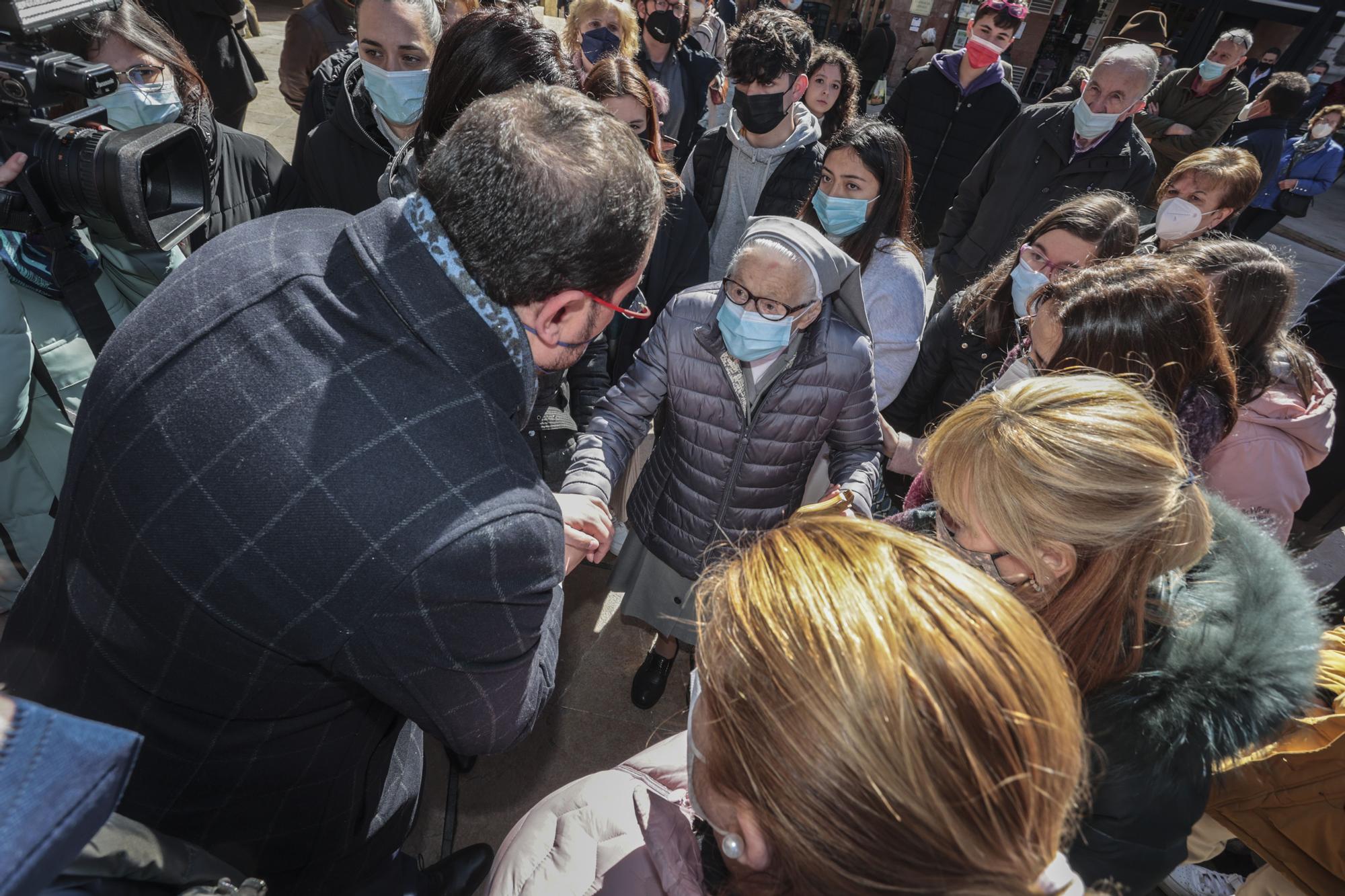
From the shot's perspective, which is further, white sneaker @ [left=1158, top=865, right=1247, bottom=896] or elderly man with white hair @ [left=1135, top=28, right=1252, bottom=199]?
elderly man with white hair @ [left=1135, top=28, right=1252, bottom=199]

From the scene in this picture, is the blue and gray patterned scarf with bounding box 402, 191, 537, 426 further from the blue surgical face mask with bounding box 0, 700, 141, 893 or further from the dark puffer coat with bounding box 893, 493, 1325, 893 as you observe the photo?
the dark puffer coat with bounding box 893, 493, 1325, 893

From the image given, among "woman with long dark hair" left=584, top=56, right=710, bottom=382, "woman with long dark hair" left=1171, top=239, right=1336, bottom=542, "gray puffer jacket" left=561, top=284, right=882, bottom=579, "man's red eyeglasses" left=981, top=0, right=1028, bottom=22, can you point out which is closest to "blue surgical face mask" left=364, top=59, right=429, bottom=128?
"woman with long dark hair" left=584, top=56, right=710, bottom=382

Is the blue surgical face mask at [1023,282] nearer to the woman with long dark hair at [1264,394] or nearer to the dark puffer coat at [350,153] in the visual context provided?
the woman with long dark hair at [1264,394]

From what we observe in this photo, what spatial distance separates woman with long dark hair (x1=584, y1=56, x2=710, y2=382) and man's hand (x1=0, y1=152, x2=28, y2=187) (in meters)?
1.78

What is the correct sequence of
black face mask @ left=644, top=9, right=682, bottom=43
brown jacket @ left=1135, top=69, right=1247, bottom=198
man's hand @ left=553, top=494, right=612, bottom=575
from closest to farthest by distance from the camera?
1. man's hand @ left=553, top=494, right=612, bottom=575
2. black face mask @ left=644, top=9, right=682, bottom=43
3. brown jacket @ left=1135, top=69, right=1247, bottom=198

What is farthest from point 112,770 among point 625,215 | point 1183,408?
point 1183,408

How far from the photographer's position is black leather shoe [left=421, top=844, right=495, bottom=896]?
1834 mm

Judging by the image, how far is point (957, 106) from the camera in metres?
4.98

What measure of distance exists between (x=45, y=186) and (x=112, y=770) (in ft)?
Result: 5.26

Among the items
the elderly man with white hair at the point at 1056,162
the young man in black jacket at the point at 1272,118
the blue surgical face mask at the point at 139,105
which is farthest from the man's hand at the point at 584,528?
the young man in black jacket at the point at 1272,118

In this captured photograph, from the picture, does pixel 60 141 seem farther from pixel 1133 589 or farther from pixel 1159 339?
A: pixel 1159 339

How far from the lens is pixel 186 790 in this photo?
1.14m

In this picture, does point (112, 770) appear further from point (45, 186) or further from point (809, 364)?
point (809, 364)

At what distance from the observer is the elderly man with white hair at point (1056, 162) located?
3730mm
